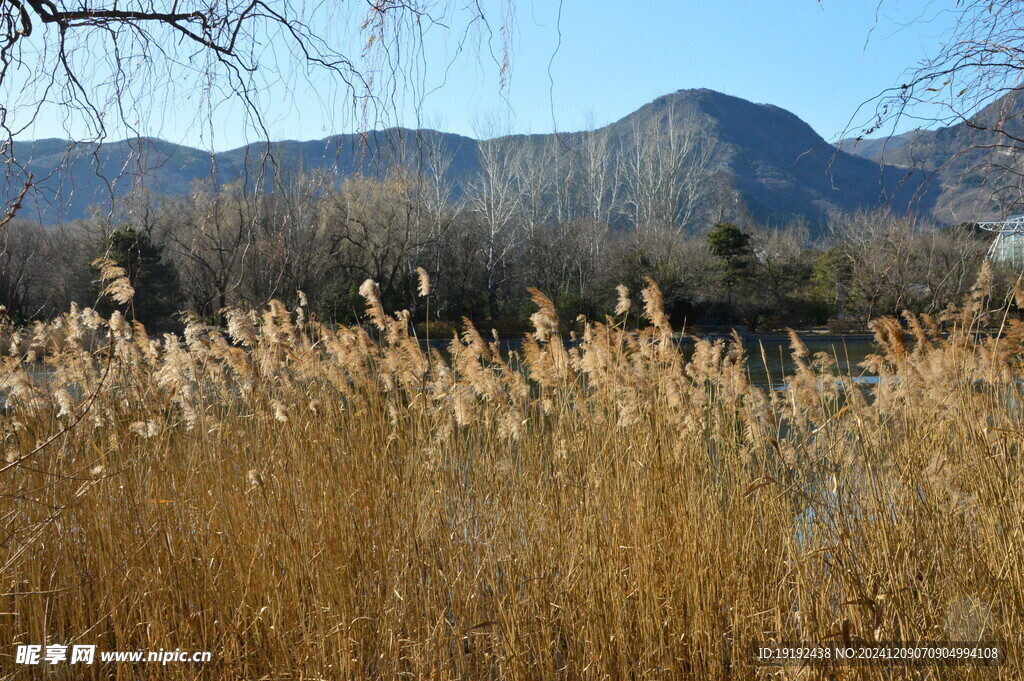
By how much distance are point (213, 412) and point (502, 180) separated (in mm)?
30994

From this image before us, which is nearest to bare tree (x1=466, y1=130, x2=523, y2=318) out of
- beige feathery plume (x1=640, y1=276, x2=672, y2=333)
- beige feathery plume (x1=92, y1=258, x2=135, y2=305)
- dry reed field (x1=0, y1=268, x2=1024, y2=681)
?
beige feathery plume (x1=640, y1=276, x2=672, y2=333)

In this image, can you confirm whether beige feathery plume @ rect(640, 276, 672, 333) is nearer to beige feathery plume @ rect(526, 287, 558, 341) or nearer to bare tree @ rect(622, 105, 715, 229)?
beige feathery plume @ rect(526, 287, 558, 341)

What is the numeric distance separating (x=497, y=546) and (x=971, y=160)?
2.03 meters

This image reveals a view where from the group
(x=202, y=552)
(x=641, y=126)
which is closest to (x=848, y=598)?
(x=202, y=552)

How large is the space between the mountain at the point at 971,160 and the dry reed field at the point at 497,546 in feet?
1.28

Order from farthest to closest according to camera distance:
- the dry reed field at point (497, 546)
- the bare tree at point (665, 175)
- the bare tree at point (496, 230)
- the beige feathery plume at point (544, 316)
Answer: the bare tree at point (665, 175), the bare tree at point (496, 230), the beige feathery plume at point (544, 316), the dry reed field at point (497, 546)

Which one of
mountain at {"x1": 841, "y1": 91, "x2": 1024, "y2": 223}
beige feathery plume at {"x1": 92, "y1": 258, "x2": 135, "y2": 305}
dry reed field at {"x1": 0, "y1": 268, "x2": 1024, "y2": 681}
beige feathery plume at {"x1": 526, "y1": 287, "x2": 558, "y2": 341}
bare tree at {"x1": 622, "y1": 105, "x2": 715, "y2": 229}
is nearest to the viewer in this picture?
dry reed field at {"x1": 0, "y1": 268, "x2": 1024, "y2": 681}

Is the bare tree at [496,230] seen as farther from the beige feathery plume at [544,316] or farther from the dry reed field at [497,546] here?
the dry reed field at [497,546]

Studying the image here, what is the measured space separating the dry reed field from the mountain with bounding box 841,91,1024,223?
39 centimetres

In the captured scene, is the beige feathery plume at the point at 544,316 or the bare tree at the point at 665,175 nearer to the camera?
the beige feathery plume at the point at 544,316

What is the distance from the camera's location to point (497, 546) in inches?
99.9

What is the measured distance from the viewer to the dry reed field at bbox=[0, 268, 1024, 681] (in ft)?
6.87

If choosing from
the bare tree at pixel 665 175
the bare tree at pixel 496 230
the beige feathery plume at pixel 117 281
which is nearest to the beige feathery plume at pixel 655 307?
the beige feathery plume at pixel 117 281

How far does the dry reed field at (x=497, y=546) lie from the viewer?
2.09 meters
